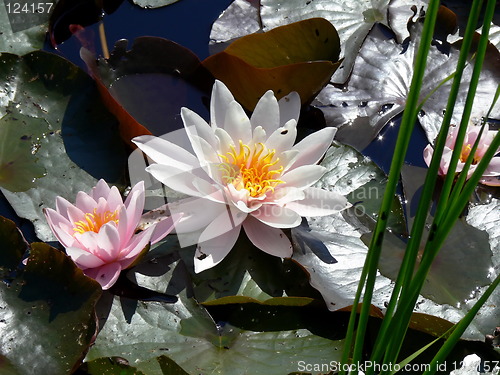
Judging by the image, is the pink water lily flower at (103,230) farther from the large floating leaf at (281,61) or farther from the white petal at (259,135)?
the large floating leaf at (281,61)

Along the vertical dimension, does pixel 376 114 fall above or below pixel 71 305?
above

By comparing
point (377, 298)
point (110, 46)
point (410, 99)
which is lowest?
point (377, 298)

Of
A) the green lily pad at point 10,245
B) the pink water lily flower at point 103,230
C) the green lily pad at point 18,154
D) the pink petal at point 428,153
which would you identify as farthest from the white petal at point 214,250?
the pink petal at point 428,153

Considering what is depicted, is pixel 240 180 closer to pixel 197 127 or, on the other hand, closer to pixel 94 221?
pixel 197 127

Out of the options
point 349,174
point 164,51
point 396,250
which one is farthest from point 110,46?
point 396,250

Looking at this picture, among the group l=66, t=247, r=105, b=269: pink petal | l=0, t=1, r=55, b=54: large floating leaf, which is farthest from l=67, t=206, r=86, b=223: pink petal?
l=0, t=1, r=55, b=54: large floating leaf

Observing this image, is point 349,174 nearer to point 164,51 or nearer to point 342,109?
point 342,109

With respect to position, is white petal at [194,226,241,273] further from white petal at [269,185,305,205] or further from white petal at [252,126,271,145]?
white petal at [252,126,271,145]
